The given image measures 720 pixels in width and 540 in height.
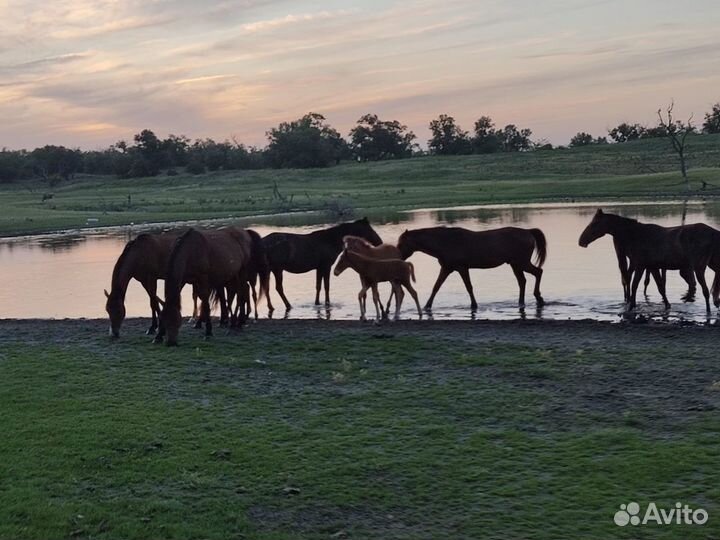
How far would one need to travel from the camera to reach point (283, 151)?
324 ft

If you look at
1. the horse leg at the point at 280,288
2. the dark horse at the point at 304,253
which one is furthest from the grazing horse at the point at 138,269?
the dark horse at the point at 304,253

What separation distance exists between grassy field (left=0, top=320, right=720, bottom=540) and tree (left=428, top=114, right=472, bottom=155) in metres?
99.9

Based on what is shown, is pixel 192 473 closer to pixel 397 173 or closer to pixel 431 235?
pixel 431 235

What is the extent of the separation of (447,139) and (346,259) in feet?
326

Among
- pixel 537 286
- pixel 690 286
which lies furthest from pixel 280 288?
pixel 690 286

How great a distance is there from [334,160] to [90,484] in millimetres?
96745

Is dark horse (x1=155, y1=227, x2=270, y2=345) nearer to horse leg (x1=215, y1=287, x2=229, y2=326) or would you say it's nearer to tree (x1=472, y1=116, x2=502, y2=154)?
horse leg (x1=215, y1=287, x2=229, y2=326)

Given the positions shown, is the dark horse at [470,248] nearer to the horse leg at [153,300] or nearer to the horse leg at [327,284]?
the horse leg at [327,284]

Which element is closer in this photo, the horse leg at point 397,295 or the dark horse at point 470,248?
the horse leg at point 397,295

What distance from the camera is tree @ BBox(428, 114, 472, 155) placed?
4291 inches

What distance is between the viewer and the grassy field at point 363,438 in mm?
5309

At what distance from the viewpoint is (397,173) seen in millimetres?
78938

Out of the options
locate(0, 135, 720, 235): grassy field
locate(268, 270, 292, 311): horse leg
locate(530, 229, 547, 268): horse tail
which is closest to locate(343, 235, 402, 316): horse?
locate(268, 270, 292, 311): horse leg

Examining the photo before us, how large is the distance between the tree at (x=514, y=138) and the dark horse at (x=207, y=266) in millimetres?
100170
